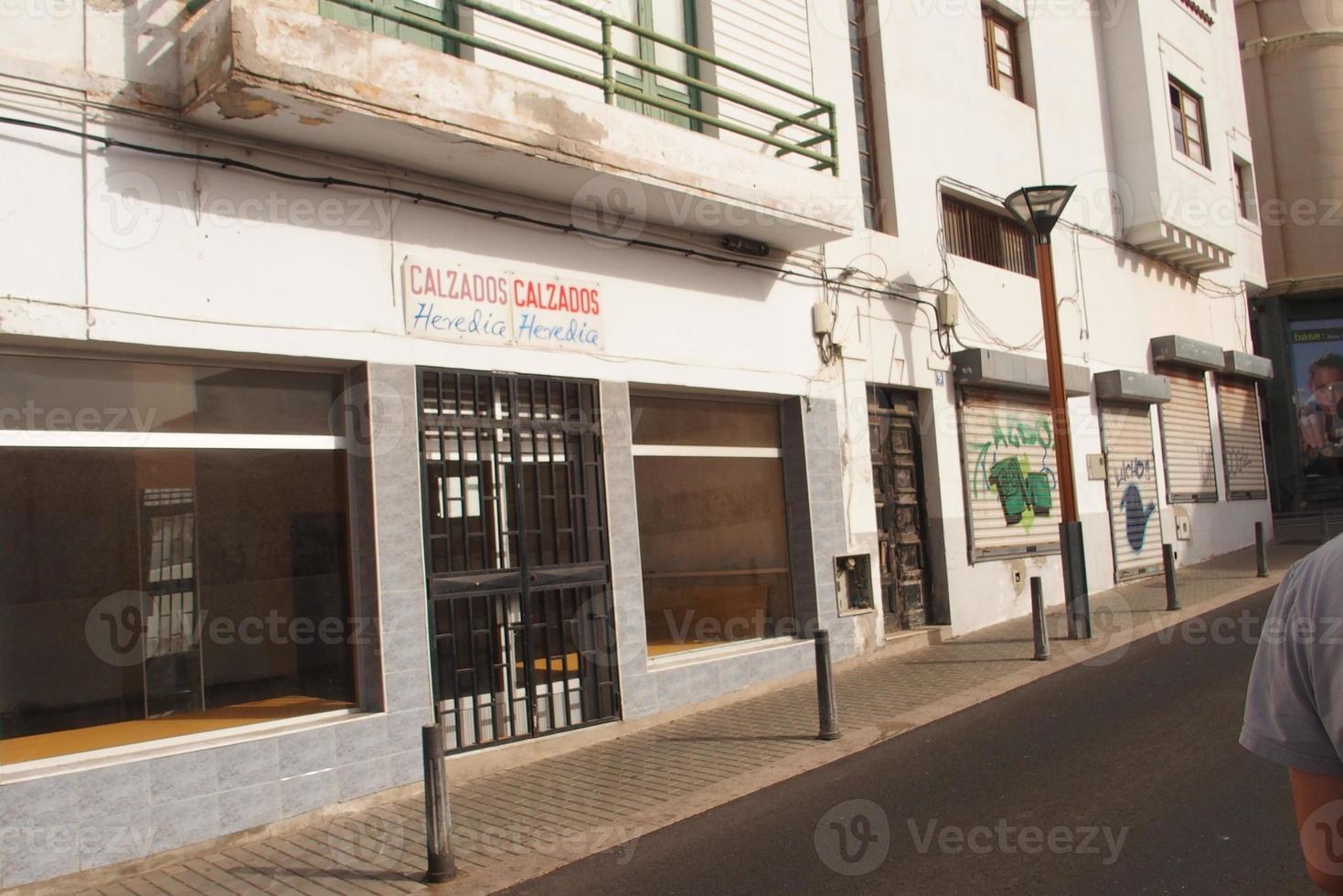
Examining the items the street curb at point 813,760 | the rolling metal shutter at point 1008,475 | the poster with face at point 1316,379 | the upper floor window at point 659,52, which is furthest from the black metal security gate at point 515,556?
the poster with face at point 1316,379

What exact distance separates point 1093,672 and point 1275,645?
9130 millimetres

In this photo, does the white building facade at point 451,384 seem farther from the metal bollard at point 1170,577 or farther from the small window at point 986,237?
the metal bollard at point 1170,577

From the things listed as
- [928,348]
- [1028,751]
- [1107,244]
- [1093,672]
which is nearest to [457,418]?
[1028,751]

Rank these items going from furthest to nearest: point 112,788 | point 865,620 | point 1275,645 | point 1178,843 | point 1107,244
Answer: point 1107,244 < point 865,620 < point 112,788 < point 1178,843 < point 1275,645

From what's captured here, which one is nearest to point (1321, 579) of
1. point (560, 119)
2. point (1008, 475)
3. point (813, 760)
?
point (813, 760)

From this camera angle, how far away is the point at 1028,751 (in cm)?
733

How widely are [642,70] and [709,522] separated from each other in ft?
14.7

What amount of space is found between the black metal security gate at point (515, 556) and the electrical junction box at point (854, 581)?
338cm

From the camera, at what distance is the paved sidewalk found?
583 centimetres

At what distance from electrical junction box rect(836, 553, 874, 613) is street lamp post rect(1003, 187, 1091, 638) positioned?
2.36 m

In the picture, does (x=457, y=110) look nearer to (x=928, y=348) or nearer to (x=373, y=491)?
(x=373, y=491)

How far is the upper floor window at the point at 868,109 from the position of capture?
13445 mm

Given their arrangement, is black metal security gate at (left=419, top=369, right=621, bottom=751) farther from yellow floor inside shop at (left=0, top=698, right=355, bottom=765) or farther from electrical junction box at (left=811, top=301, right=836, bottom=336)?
electrical junction box at (left=811, top=301, right=836, bottom=336)

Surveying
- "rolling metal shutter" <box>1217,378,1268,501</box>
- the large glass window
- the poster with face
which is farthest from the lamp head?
the poster with face
